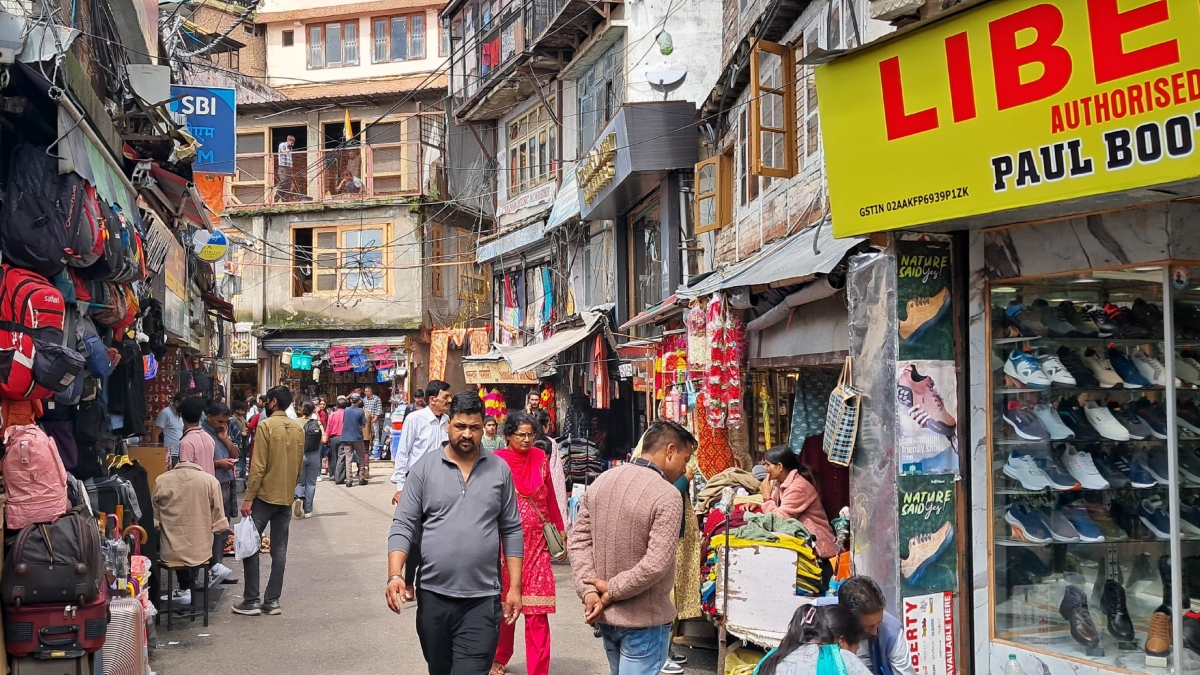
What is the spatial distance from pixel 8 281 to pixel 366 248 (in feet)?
90.5

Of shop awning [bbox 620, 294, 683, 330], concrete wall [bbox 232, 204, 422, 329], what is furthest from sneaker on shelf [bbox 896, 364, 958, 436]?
concrete wall [bbox 232, 204, 422, 329]

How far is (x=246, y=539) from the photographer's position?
32.3ft

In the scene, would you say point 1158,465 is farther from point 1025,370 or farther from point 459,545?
point 459,545

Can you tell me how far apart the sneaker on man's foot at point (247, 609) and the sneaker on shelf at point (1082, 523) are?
280 inches

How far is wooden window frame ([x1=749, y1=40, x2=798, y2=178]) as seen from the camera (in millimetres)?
10688

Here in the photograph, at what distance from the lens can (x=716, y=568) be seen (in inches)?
311

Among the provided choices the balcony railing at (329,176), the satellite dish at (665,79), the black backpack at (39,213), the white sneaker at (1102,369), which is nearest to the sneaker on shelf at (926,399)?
the white sneaker at (1102,369)

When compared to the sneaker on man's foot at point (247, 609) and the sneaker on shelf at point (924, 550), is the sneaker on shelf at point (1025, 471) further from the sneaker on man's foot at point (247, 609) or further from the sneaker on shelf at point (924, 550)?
the sneaker on man's foot at point (247, 609)

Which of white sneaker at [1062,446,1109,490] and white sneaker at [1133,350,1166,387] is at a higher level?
white sneaker at [1133,350,1166,387]

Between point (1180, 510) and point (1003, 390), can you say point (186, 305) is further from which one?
point (1180, 510)

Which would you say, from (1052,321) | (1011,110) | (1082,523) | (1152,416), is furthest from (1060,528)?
(1011,110)

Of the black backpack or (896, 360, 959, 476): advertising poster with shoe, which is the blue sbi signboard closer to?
the black backpack

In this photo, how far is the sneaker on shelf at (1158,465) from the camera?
6.03 m

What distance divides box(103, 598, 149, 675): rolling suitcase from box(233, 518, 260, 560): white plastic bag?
2844 mm
